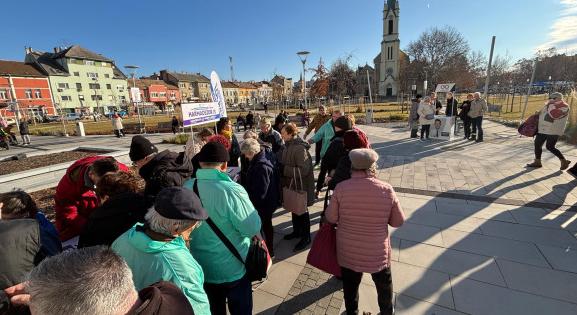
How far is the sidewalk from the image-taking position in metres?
2.99

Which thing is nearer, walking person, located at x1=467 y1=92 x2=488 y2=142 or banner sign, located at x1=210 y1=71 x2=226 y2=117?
banner sign, located at x1=210 y1=71 x2=226 y2=117

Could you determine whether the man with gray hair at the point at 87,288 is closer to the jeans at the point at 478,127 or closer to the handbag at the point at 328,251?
the handbag at the point at 328,251

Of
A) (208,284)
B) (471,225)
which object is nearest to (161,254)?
(208,284)

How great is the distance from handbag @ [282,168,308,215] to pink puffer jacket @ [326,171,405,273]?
1.47 m

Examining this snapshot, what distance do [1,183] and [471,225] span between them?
9.80 m

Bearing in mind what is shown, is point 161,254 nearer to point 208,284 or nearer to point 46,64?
point 208,284

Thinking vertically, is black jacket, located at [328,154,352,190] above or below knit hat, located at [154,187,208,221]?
below

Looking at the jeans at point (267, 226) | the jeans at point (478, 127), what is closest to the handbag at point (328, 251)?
the jeans at point (267, 226)

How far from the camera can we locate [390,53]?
62969mm

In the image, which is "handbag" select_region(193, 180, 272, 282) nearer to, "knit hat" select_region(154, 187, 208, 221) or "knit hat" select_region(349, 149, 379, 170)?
"knit hat" select_region(154, 187, 208, 221)

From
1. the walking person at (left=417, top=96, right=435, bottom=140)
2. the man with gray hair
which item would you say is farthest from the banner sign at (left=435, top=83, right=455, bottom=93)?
the man with gray hair

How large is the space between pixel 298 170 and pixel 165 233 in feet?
8.77

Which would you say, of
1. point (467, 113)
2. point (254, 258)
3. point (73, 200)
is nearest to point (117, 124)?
point (73, 200)

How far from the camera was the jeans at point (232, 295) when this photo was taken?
2336 mm
